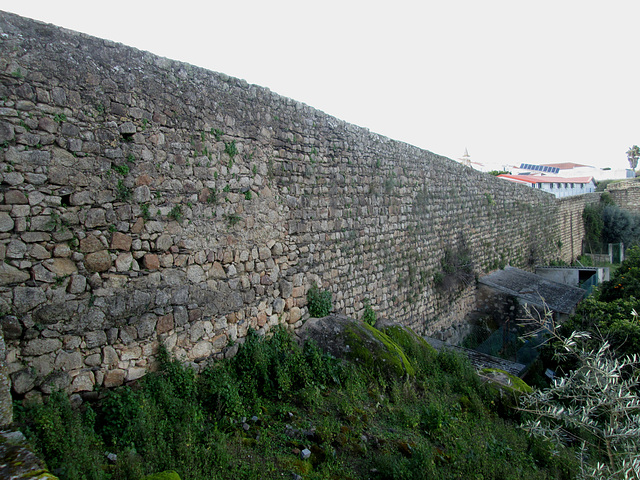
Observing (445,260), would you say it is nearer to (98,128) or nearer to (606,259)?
(98,128)

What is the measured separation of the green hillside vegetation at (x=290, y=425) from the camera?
144 inches

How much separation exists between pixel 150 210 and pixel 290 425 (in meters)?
2.98

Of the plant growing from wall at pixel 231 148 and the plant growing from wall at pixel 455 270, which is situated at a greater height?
the plant growing from wall at pixel 231 148

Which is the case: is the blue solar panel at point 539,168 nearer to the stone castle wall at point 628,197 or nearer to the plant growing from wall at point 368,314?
the stone castle wall at point 628,197

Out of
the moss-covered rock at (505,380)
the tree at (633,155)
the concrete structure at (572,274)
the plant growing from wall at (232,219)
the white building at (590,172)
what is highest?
the tree at (633,155)

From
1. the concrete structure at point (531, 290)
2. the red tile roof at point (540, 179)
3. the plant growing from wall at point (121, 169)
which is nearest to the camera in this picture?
the plant growing from wall at point (121, 169)

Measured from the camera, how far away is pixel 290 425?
15.9ft

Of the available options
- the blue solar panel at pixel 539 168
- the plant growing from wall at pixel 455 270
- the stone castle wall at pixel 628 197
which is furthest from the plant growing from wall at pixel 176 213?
the blue solar panel at pixel 539 168

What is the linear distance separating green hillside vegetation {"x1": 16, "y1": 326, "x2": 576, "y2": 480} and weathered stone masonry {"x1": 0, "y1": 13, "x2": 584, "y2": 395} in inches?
14.7

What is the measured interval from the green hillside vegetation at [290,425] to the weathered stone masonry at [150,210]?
0.37 metres

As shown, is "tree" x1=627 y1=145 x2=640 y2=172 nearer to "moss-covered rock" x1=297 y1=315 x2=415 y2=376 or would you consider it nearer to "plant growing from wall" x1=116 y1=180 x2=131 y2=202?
"moss-covered rock" x1=297 y1=315 x2=415 y2=376

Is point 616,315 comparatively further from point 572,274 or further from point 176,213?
point 572,274

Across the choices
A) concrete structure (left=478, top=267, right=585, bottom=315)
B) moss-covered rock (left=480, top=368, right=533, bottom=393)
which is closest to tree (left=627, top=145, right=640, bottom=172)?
concrete structure (left=478, top=267, right=585, bottom=315)

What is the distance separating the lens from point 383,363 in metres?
6.53
